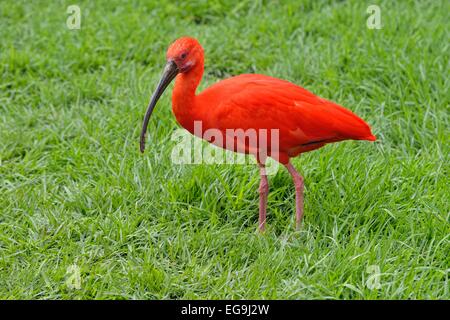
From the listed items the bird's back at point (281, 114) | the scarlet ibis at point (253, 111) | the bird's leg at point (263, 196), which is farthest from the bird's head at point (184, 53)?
the bird's leg at point (263, 196)

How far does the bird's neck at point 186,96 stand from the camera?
13.6ft

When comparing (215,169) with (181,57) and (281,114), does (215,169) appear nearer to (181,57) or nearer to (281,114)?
(281,114)

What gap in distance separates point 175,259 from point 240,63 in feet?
8.50

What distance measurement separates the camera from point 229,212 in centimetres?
457

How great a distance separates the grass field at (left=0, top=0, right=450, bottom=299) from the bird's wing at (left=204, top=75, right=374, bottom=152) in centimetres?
48

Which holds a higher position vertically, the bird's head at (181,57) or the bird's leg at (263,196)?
the bird's head at (181,57)

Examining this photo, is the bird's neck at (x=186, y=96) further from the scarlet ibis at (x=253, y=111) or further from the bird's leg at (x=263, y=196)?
the bird's leg at (x=263, y=196)

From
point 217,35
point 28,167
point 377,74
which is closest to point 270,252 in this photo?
point 28,167

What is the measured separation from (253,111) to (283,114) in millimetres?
164

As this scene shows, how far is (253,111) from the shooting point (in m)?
4.14

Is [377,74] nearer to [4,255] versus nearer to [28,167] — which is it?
[28,167]

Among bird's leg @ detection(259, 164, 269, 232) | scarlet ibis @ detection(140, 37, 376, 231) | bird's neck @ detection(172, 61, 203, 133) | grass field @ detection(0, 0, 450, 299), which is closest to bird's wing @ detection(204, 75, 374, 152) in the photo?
scarlet ibis @ detection(140, 37, 376, 231)

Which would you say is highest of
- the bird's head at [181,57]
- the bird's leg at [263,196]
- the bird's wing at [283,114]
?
the bird's head at [181,57]

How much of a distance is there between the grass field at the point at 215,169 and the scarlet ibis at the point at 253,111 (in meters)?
0.49
